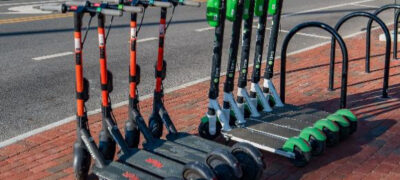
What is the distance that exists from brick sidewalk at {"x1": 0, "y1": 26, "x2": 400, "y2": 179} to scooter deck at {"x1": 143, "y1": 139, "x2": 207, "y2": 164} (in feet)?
2.20

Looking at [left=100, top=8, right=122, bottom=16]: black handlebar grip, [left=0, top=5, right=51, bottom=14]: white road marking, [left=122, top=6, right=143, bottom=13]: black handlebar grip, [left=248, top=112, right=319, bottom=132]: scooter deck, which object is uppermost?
[left=122, top=6, right=143, bottom=13]: black handlebar grip

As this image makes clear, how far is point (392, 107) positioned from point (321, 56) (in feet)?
11.7

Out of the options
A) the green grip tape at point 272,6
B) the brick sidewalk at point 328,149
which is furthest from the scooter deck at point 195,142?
the green grip tape at point 272,6

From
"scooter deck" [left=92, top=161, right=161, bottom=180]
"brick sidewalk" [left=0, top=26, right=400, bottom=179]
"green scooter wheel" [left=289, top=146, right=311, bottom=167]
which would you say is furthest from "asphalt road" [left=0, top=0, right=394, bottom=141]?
"green scooter wheel" [left=289, top=146, right=311, bottom=167]

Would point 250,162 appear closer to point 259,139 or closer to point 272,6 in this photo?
point 259,139

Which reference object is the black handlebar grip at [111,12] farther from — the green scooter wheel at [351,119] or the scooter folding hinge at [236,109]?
the green scooter wheel at [351,119]

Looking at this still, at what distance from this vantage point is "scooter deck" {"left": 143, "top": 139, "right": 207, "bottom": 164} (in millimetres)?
4965

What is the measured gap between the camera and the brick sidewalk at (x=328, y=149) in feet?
17.5

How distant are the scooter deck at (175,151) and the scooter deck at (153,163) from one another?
8 centimetres

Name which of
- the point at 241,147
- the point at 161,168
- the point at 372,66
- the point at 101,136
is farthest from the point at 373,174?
the point at 372,66

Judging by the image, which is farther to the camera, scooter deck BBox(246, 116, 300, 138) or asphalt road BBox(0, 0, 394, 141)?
asphalt road BBox(0, 0, 394, 141)

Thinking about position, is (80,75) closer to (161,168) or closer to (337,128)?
(161,168)

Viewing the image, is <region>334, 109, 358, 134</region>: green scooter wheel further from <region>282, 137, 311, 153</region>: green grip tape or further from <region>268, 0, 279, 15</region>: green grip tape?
<region>268, 0, 279, 15</region>: green grip tape

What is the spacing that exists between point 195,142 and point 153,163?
24.3 inches
